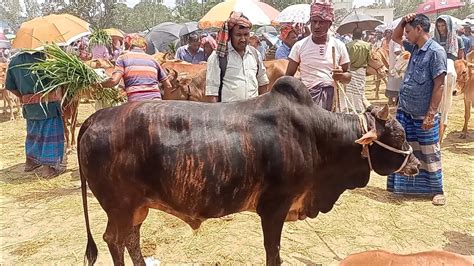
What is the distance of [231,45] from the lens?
4133mm

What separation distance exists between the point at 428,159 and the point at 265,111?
9.56 feet

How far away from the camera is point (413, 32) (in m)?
4.63

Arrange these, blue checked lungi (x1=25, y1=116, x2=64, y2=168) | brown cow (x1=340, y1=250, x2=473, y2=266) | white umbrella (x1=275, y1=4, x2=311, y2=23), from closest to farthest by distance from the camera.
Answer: brown cow (x1=340, y1=250, x2=473, y2=266), blue checked lungi (x1=25, y1=116, x2=64, y2=168), white umbrella (x1=275, y1=4, x2=311, y2=23)

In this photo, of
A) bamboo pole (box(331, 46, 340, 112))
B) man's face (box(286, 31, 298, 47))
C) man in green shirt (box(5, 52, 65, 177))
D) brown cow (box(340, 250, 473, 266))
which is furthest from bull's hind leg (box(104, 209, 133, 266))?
man's face (box(286, 31, 298, 47))

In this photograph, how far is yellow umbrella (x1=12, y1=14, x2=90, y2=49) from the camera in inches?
242

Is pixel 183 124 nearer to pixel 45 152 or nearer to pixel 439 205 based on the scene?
pixel 439 205

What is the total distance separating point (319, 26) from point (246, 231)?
2.12 m

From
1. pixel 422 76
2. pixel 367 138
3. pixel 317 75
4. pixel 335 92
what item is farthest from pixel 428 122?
pixel 367 138

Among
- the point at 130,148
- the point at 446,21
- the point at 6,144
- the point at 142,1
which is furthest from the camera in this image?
the point at 142,1

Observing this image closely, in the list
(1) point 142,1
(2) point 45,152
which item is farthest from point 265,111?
(1) point 142,1

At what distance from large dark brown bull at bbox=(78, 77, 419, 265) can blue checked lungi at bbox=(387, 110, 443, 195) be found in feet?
6.91

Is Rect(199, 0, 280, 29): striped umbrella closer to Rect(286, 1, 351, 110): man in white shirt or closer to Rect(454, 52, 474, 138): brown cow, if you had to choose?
Rect(454, 52, 474, 138): brown cow

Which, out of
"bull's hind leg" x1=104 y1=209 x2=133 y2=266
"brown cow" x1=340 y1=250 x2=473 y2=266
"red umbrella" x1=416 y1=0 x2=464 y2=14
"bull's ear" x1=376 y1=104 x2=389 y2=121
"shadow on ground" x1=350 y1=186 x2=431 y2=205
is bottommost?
"shadow on ground" x1=350 y1=186 x2=431 y2=205

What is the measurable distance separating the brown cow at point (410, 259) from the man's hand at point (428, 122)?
2.79 meters
